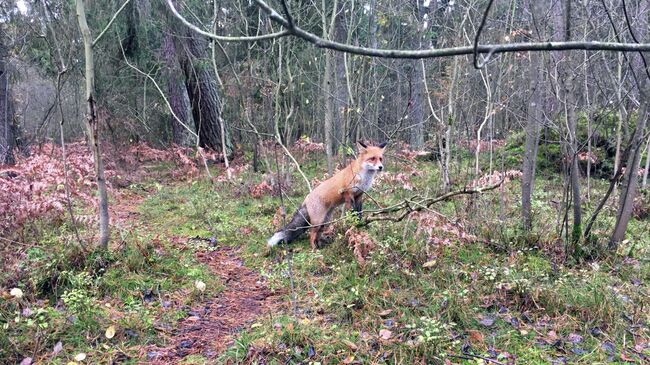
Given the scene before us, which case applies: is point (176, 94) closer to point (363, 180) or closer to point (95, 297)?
point (363, 180)

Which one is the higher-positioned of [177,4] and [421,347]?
[177,4]

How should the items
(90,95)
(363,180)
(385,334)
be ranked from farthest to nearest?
1. (363,180)
2. (90,95)
3. (385,334)

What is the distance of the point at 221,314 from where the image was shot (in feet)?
15.0

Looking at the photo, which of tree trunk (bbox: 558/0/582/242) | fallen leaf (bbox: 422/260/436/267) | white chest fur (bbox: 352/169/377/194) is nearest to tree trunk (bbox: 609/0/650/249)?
tree trunk (bbox: 558/0/582/242)

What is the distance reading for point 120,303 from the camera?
4422 millimetres

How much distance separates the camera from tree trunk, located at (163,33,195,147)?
13.6 metres

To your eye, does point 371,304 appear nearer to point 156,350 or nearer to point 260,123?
point 156,350

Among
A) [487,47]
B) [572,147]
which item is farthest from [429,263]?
[487,47]

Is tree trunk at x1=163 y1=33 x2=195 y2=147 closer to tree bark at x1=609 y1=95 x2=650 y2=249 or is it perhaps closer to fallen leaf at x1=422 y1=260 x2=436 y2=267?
fallen leaf at x1=422 y1=260 x2=436 y2=267

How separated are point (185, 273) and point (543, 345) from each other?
392 cm

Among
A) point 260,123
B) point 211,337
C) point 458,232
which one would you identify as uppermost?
point 260,123

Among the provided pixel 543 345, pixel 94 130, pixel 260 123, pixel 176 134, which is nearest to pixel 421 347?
pixel 543 345

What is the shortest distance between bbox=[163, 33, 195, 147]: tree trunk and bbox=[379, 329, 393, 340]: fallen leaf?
1104cm

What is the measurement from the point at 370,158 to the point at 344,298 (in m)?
2.81
